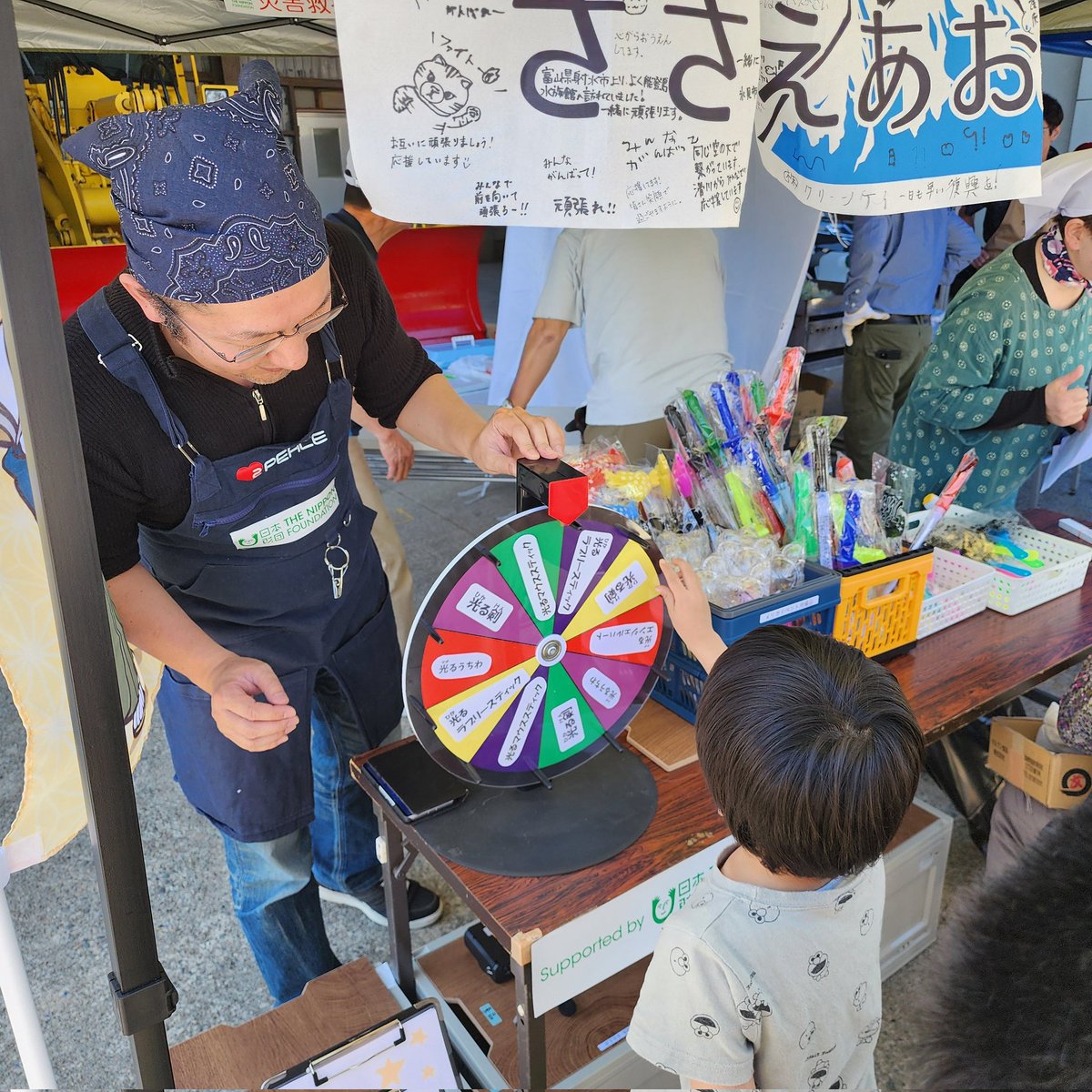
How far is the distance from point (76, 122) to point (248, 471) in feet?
14.0

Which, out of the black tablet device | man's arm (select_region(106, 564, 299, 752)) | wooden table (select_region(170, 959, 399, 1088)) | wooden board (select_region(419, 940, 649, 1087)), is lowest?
wooden board (select_region(419, 940, 649, 1087))

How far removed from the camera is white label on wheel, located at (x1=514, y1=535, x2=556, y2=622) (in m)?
1.24

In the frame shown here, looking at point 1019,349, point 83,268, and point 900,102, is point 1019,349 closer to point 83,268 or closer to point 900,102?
point 900,102

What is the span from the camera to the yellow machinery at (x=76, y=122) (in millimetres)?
4414

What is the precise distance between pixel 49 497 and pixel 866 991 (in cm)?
102

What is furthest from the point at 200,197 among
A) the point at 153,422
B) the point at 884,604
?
the point at 884,604

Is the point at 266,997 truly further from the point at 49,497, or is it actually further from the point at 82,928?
the point at 49,497

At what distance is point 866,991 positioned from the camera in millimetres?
1098

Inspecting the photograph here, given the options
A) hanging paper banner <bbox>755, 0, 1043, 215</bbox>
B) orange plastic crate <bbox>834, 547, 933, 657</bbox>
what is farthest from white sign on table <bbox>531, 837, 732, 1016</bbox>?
hanging paper banner <bbox>755, 0, 1043, 215</bbox>

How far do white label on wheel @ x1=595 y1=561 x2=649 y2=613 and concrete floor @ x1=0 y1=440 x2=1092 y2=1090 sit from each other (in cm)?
108

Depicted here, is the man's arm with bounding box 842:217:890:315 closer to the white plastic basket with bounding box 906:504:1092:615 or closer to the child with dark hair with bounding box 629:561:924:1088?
the white plastic basket with bounding box 906:504:1092:615

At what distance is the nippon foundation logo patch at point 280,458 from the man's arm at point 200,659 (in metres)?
0.19

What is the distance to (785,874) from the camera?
103 cm

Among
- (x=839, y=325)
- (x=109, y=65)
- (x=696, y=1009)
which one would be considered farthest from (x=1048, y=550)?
(x=109, y=65)
